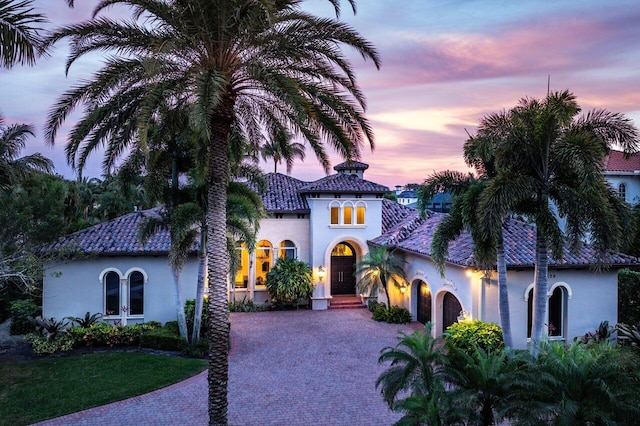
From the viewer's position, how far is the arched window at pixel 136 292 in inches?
775

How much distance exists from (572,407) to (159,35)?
1060 centimetres

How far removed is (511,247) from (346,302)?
451 inches

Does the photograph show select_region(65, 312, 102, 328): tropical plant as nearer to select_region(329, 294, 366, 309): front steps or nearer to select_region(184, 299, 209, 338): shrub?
select_region(184, 299, 209, 338): shrub

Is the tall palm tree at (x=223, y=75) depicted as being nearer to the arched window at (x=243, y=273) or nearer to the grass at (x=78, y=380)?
the grass at (x=78, y=380)

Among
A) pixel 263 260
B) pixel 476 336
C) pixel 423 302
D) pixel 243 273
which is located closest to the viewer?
pixel 476 336

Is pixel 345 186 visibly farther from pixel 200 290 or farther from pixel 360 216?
pixel 200 290

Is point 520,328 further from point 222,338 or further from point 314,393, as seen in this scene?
point 222,338

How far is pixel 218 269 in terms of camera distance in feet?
31.7

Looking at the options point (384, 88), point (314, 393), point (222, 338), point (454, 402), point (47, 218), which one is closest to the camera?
point (454, 402)

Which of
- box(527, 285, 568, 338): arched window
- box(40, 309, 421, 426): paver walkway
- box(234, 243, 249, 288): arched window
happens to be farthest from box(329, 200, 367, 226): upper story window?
box(527, 285, 568, 338): arched window

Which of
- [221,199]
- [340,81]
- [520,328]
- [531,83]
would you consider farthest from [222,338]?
[531,83]

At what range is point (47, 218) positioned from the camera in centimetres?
2139

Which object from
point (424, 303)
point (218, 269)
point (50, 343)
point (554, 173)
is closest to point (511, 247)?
point (554, 173)

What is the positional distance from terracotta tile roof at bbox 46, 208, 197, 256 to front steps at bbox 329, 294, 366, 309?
9.96m
